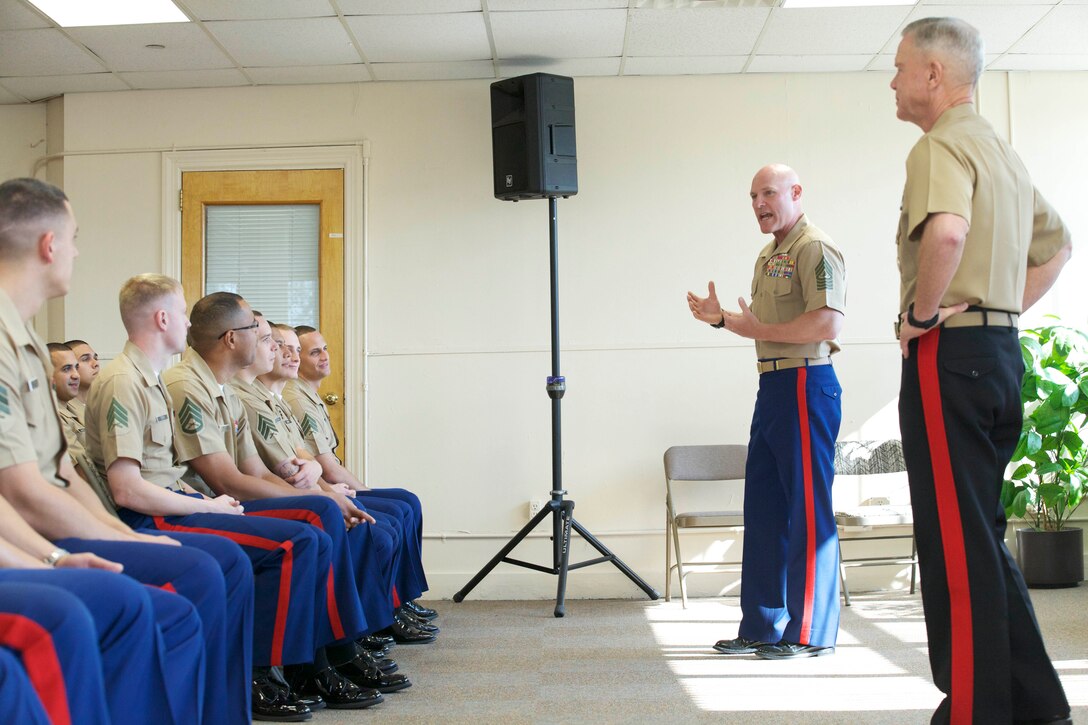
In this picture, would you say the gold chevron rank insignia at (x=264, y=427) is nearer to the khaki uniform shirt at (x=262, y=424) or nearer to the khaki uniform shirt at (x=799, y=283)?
the khaki uniform shirt at (x=262, y=424)

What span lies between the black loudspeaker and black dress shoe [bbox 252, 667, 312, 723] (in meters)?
2.88

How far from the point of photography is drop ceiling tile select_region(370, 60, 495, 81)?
553 centimetres

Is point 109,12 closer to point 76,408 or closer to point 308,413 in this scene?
point 76,408

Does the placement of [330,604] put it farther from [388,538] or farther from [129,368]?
[129,368]

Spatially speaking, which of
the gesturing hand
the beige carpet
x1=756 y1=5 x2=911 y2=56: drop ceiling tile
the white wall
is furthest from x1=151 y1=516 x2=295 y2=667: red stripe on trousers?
x1=756 y1=5 x2=911 y2=56: drop ceiling tile

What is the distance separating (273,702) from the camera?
309 cm

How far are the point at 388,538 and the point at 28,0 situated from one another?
291cm

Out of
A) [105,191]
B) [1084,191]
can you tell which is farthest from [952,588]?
[105,191]

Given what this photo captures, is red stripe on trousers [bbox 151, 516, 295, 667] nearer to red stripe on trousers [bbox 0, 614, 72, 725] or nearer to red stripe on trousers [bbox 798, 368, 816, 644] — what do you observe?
red stripe on trousers [bbox 0, 614, 72, 725]

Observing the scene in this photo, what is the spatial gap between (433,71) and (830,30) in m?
2.05

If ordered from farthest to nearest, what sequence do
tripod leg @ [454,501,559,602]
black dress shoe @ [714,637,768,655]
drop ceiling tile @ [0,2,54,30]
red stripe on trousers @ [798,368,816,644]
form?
tripod leg @ [454,501,559,602] < drop ceiling tile @ [0,2,54,30] < black dress shoe @ [714,637,768,655] < red stripe on trousers @ [798,368,816,644]

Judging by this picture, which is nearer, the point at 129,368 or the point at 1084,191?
the point at 129,368

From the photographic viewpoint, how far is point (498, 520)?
18.6ft

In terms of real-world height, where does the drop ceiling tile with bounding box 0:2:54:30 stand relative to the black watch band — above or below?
above
